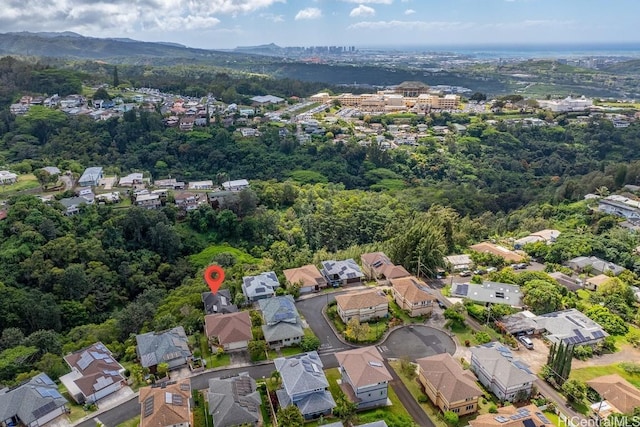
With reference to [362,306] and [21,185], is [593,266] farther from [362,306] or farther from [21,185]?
[21,185]

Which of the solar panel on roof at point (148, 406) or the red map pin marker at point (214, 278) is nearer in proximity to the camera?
the solar panel on roof at point (148, 406)

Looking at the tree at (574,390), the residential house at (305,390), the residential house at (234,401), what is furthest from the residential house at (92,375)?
the tree at (574,390)

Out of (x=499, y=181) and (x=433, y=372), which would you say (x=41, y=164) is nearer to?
(x=433, y=372)

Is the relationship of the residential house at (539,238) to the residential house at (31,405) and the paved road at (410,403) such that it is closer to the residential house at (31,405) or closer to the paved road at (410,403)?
the paved road at (410,403)

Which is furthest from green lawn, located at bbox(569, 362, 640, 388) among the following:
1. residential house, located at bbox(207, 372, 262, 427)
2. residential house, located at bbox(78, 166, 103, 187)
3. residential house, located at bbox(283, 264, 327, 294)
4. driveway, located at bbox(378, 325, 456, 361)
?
residential house, located at bbox(78, 166, 103, 187)

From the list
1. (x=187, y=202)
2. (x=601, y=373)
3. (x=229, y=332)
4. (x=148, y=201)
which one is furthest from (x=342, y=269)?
(x=148, y=201)
